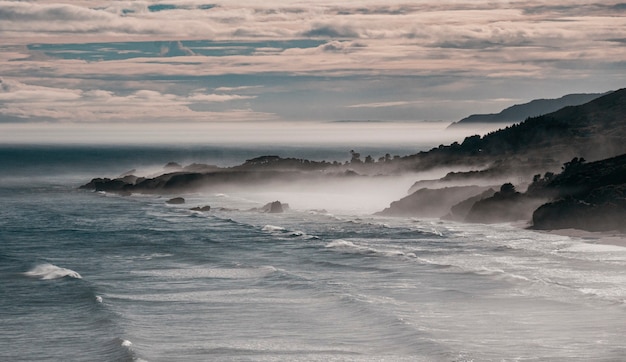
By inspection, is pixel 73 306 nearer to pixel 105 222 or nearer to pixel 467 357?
pixel 467 357

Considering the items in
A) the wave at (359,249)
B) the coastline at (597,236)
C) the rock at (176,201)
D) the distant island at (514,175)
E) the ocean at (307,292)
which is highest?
the distant island at (514,175)

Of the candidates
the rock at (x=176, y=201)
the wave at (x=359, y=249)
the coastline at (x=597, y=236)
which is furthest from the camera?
the rock at (x=176, y=201)

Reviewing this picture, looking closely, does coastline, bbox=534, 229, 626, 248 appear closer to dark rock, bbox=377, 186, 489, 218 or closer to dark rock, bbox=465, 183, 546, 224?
dark rock, bbox=465, 183, 546, 224

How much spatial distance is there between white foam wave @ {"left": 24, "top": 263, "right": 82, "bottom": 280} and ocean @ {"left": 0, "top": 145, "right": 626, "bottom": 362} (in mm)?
196

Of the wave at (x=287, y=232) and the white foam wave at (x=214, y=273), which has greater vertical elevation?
the wave at (x=287, y=232)

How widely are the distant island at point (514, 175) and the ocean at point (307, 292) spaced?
542 cm

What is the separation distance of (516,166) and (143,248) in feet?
200

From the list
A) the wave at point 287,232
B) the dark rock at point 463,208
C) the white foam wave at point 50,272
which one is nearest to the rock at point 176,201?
the wave at point 287,232

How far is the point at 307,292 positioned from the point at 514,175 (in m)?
69.3

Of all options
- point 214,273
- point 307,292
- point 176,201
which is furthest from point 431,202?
point 307,292

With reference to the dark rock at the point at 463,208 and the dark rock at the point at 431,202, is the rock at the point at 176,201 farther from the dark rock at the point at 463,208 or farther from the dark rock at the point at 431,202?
the dark rock at the point at 463,208

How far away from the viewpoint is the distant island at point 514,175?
274 feet

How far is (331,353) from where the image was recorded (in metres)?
37.5

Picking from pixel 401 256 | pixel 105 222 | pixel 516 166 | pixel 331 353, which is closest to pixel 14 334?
pixel 331 353
